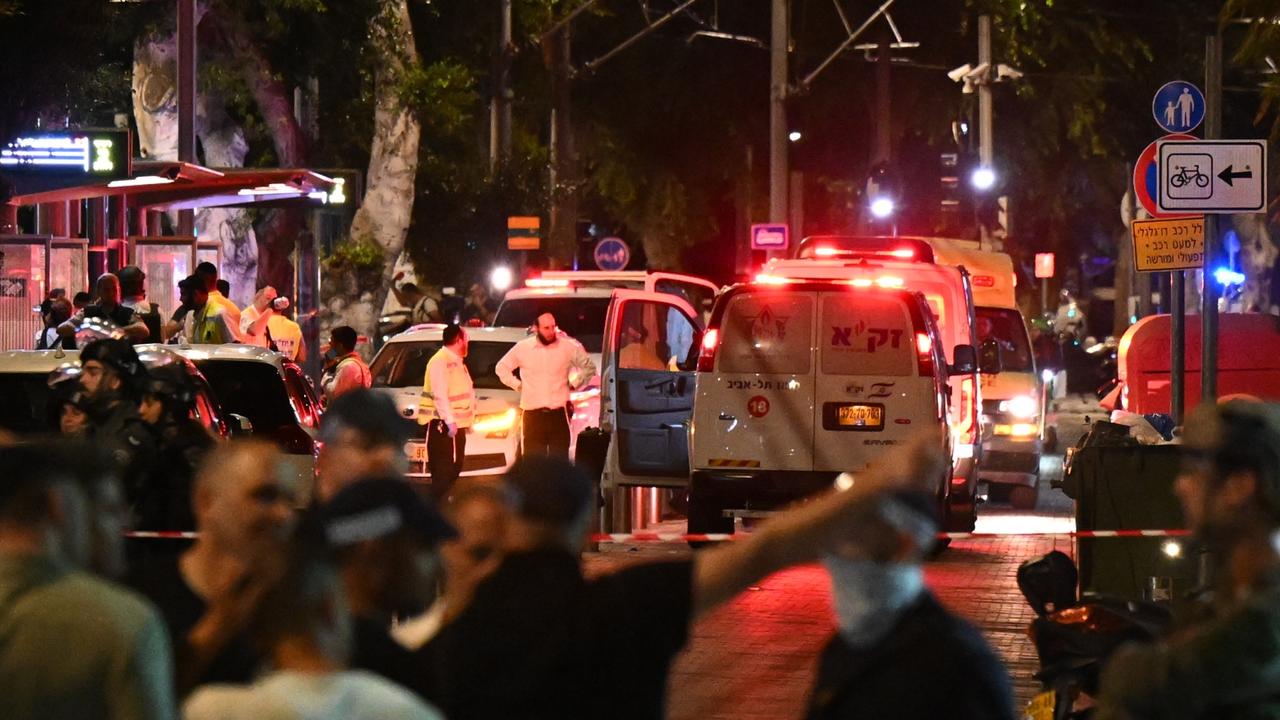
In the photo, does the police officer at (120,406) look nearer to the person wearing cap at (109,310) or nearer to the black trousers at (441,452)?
the person wearing cap at (109,310)

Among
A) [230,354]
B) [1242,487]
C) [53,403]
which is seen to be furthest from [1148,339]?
[1242,487]

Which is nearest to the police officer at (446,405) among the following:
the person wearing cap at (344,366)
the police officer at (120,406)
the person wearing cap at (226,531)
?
the person wearing cap at (344,366)

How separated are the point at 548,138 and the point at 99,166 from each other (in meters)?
33.0

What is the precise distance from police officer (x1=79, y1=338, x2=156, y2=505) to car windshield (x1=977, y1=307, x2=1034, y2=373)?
1354cm

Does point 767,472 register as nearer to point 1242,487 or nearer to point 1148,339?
point 1148,339

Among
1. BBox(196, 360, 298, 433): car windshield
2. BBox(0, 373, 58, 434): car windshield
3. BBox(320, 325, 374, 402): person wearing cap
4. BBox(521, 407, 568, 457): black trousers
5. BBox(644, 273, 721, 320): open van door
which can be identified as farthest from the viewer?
BBox(644, 273, 721, 320): open van door

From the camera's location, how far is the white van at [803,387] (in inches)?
631

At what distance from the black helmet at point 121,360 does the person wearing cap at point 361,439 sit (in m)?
2.99

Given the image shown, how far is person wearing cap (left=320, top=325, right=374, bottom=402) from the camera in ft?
55.4

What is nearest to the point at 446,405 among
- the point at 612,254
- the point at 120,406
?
the point at 120,406

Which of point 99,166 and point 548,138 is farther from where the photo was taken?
point 548,138

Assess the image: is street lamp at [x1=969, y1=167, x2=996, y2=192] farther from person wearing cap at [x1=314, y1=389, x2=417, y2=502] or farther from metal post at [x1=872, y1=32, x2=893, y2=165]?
person wearing cap at [x1=314, y1=389, x2=417, y2=502]

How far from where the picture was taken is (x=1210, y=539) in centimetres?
452

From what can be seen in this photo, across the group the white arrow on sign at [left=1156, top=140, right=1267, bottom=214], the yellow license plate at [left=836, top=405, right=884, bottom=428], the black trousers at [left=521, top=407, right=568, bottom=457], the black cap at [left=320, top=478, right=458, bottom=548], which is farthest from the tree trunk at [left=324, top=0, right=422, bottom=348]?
the black cap at [left=320, top=478, right=458, bottom=548]
